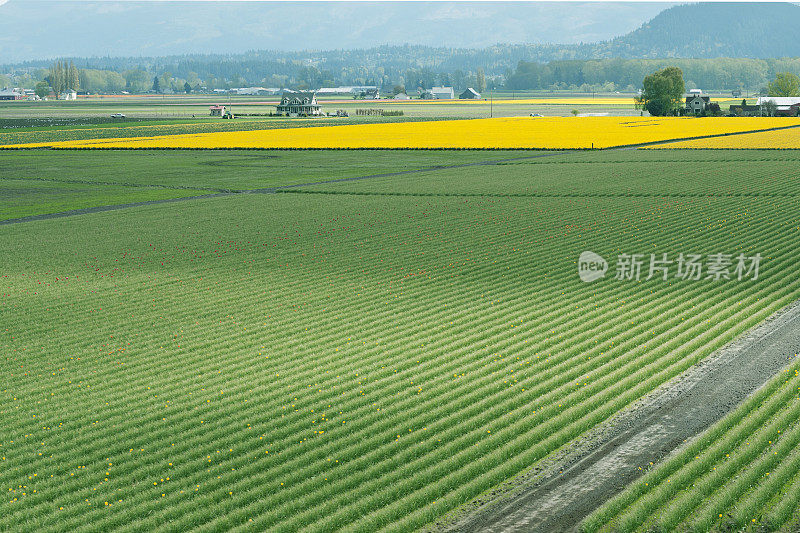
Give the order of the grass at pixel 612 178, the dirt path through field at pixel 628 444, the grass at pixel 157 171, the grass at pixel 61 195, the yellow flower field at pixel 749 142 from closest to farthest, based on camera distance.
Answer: the dirt path through field at pixel 628 444 < the grass at pixel 61 195 < the grass at pixel 612 178 < the grass at pixel 157 171 < the yellow flower field at pixel 749 142

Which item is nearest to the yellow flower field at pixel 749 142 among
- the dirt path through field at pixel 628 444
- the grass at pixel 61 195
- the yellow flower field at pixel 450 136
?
the yellow flower field at pixel 450 136

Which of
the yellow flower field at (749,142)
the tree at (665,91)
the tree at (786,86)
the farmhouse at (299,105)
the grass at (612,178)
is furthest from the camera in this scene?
the tree at (786,86)

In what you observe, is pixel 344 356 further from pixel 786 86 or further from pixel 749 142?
pixel 786 86

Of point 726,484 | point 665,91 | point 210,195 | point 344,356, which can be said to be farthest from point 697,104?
point 726,484

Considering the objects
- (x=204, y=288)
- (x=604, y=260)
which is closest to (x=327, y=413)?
(x=204, y=288)

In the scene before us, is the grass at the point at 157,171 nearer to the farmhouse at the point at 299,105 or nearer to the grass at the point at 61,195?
the grass at the point at 61,195

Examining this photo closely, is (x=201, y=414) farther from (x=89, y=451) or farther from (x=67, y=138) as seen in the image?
(x=67, y=138)
